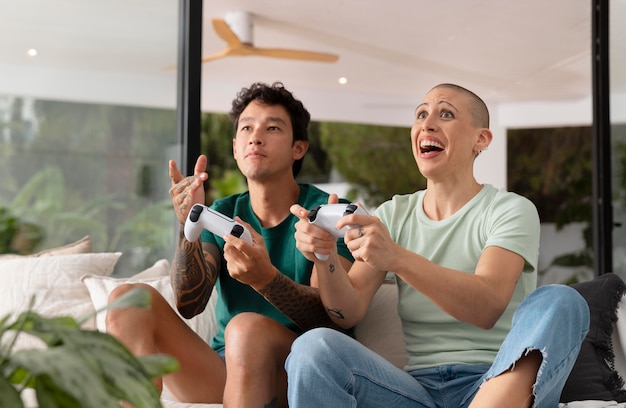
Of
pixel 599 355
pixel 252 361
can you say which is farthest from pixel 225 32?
pixel 252 361

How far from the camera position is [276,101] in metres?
2.22

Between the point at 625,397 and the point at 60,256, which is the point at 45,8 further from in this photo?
the point at 625,397

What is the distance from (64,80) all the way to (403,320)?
80.2 inches

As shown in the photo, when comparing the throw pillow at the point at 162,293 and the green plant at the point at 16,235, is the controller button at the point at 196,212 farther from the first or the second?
the green plant at the point at 16,235

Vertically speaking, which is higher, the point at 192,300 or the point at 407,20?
the point at 407,20

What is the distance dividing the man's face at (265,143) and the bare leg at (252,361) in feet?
1.71

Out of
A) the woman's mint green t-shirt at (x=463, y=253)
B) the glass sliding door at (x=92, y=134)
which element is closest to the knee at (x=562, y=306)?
the woman's mint green t-shirt at (x=463, y=253)

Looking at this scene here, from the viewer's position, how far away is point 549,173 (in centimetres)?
1085

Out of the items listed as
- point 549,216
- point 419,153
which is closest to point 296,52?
point 419,153

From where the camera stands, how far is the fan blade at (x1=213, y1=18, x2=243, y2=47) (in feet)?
17.4

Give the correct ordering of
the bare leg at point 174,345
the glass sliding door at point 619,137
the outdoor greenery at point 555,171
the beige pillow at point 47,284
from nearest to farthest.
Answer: the bare leg at point 174,345, the beige pillow at point 47,284, the glass sliding door at point 619,137, the outdoor greenery at point 555,171

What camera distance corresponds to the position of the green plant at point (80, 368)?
47cm

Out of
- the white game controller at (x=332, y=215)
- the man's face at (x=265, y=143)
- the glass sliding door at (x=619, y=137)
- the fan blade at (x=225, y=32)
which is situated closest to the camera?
the white game controller at (x=332, y=215)

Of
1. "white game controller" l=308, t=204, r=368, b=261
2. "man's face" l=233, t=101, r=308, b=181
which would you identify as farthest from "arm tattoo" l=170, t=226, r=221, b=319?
"white game controller" l=308, t=204, r=368, b=261
